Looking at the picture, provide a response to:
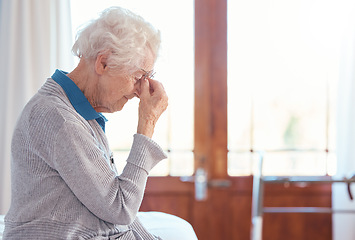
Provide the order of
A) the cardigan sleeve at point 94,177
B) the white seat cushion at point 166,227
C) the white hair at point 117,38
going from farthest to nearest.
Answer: the white seat cushion at point 166,227 < the white hair at point 117,38 < the cardigan sleeve at point 94,177

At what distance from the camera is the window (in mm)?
2840

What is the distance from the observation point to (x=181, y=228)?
190 cm

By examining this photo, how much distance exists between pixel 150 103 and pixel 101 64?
21cm

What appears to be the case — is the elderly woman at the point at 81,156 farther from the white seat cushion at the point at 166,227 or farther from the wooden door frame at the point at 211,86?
the wooden door frame at the point at 211,86

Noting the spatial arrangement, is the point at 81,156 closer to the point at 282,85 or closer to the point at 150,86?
the point at 150,86

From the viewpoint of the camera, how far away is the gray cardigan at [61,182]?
128cm

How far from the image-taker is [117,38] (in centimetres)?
146

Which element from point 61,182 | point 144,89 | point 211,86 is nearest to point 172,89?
point 211,86

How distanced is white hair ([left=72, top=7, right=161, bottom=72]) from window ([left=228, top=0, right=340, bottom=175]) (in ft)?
4.65

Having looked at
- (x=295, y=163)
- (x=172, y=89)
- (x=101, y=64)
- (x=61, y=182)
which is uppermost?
(x=172, y=89)

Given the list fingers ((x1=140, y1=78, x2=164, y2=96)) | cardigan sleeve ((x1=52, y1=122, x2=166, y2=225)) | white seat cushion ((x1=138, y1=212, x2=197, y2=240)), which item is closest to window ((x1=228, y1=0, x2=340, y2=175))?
white seat cushion ((x1=138, y1=212, x2=197, y2=240))

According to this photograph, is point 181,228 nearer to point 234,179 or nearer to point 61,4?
point 234,179

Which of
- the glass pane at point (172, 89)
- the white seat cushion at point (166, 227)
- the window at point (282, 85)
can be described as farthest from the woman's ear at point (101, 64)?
the window at point (282, 85)

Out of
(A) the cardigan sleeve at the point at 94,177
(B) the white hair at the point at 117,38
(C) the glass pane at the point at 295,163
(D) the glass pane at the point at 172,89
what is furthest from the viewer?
(C) the glass pane at the point at 295,163
